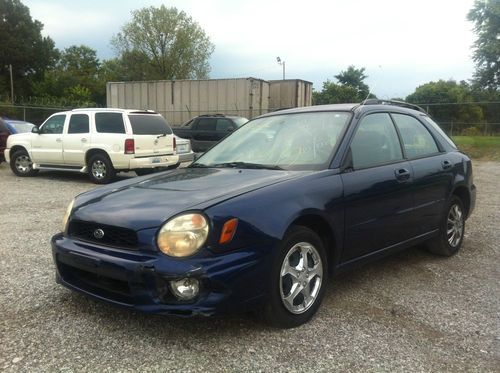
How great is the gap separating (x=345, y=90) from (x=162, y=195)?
50.9 meters

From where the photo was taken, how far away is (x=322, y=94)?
51.4m

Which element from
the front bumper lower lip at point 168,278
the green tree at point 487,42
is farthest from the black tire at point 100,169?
the green tree at point 487,42

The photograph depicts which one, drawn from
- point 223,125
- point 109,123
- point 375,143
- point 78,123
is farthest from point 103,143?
point 375,143

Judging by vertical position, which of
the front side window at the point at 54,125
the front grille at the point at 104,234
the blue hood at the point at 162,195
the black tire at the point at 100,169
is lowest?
the black tire at the point at 100,169

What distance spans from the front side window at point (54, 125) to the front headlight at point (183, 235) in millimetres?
9779

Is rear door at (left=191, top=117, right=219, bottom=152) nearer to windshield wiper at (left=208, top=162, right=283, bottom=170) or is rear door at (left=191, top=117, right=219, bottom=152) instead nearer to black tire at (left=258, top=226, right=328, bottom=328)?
windshield wiper at (left=208, top=162, right=283, bottom=170)

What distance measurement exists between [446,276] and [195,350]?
2.70 meters

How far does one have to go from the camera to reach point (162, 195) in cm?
341

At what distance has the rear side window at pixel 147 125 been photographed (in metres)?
11.2

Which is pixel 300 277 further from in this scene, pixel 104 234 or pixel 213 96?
pixel 213 96

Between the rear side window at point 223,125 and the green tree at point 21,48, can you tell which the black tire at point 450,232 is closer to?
the rear side window at point 223,125

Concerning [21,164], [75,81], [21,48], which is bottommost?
[21,164]

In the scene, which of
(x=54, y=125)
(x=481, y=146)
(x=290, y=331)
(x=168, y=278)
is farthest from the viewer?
(x=481, y=146)

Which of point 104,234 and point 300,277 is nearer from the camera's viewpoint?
point 104,234
